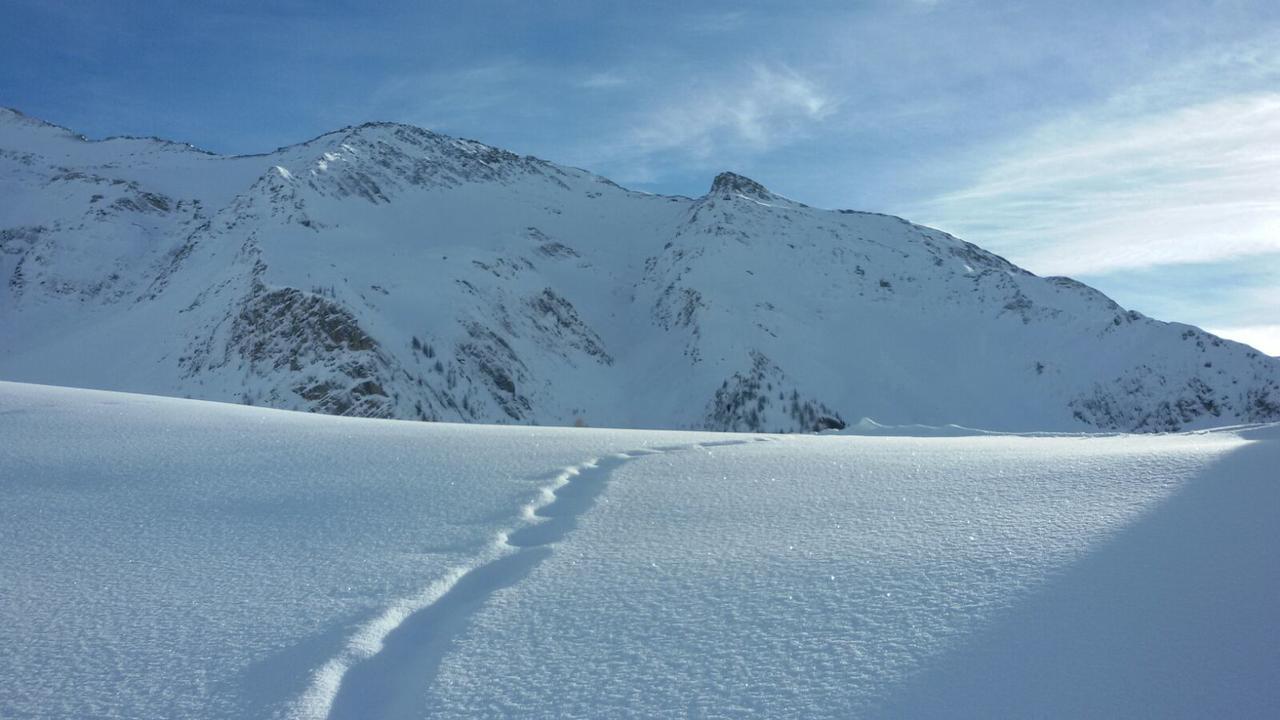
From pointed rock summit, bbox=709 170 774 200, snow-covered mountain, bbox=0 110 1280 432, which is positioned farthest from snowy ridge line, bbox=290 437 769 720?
pointed rock summit, bbox=709 170 774 200

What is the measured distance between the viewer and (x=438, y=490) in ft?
15.4

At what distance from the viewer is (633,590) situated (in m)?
3.12

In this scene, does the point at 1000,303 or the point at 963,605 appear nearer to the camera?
the point at 963,605

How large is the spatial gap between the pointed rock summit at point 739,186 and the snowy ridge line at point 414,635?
55051 millimetres

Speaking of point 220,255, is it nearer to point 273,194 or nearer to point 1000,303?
point 273,194

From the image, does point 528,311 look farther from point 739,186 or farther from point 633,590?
point 633,590

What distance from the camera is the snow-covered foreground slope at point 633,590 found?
2.36m

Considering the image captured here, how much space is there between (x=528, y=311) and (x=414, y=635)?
38.7 metres

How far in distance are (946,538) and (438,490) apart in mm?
2798

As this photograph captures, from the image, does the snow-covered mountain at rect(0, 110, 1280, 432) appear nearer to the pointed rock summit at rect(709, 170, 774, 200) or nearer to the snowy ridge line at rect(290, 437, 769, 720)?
the pointed rock summit at rect(709, 170, 774, 200)

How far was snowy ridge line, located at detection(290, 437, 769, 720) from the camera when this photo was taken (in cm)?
243

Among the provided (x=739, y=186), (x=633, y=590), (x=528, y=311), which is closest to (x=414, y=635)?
(x=633, y=590)

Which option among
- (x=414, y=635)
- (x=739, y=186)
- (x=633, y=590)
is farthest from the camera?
(x=739, y=186)

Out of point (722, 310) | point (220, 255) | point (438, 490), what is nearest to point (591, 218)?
point (722, 310)
